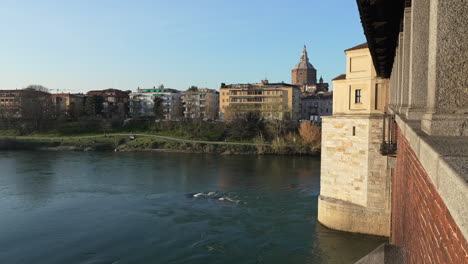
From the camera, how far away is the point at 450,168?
158 centimetres

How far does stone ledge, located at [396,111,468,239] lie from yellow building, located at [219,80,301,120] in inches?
2151

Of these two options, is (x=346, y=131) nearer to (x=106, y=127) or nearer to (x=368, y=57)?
(x=368, y=57)

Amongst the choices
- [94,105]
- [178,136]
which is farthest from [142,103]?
[178,136]

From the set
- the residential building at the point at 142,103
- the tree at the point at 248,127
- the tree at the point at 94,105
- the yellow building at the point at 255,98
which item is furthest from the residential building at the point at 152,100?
the tree at the point at 248,127

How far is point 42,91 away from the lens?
68.5 metres

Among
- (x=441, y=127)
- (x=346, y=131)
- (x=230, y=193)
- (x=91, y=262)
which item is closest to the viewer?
(x=441, y=127)

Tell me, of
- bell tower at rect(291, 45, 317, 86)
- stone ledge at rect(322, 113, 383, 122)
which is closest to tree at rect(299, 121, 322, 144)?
stone ledge at rect(322, 113, 383, 122)

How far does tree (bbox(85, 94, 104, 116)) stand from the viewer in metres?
68.0

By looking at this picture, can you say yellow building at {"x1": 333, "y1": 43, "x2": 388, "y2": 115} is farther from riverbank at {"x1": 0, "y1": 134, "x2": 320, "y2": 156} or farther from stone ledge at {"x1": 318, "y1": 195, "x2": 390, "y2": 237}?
riverbank at {"x1": 0, "y1": 134, "x2": 320, "y2": 156}

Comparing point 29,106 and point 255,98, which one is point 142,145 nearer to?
point 255,98

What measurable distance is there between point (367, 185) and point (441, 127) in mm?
12474

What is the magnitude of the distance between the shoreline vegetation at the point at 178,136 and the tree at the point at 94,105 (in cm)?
662

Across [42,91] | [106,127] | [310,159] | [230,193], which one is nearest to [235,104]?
[106,127]

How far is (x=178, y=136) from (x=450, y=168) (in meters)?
53.2
